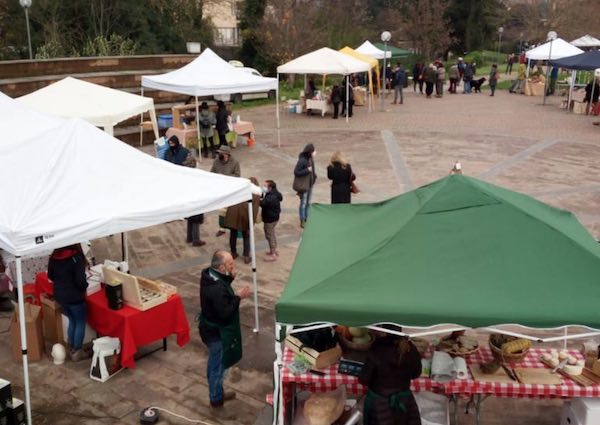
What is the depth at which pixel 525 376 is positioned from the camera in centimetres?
518

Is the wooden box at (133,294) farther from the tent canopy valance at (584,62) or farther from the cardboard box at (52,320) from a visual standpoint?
the tent canopy valance at (584,62)

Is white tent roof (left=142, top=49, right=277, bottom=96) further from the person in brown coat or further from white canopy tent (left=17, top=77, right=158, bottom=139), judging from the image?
the person in brown coat

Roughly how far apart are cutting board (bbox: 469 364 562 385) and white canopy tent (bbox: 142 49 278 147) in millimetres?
11730

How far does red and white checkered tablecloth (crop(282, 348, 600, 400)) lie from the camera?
503cm

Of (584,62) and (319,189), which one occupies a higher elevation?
(584,62)

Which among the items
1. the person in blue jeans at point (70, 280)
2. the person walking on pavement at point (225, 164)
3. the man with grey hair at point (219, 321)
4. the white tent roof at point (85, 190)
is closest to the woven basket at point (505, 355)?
the man with grey hair at point (219, 321)

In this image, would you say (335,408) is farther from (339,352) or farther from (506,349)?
(506,349)

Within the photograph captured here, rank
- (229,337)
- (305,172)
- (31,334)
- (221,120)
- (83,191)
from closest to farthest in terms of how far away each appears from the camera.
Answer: (229,337) < (83,191) < (31,334) < (305,172) < (221,120)

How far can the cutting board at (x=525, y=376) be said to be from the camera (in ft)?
16.7

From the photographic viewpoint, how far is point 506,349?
528cm

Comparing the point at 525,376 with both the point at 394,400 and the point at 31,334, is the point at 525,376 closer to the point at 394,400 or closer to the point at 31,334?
the point at 394,400

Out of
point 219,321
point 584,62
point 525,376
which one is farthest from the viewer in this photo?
point 584,62

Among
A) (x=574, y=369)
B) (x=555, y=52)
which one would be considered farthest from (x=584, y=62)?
(x=574, y=369)

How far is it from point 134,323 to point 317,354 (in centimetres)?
232
